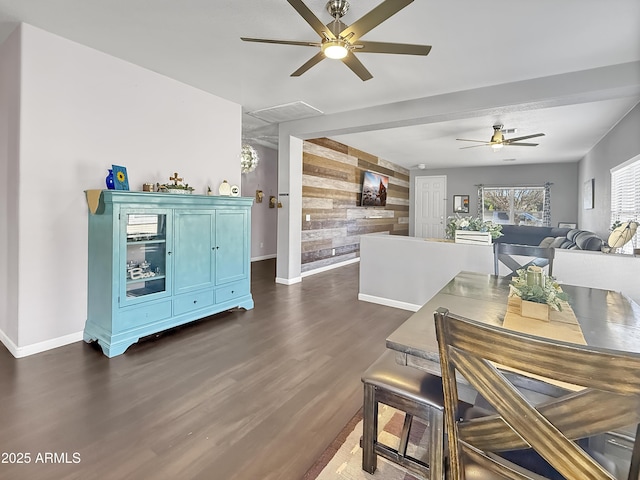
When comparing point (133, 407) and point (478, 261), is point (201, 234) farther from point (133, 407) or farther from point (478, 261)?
point (478, 261)

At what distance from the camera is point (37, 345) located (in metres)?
2.69

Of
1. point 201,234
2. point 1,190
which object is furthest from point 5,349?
point 201,234

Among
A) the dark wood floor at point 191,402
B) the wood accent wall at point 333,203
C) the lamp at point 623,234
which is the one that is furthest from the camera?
the wood accent wall at point 333,203

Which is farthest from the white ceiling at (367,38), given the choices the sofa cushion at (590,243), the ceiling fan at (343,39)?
the sofa cushion at (590,243)

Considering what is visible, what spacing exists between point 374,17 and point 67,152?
275 cm

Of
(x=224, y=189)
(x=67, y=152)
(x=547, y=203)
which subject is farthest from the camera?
(x=547, y=203)

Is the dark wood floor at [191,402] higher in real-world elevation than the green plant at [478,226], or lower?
lower

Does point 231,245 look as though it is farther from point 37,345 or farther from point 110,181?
point 37,345

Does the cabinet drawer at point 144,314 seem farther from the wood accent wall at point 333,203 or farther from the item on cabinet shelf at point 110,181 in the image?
the wood accent wall at point 333,203

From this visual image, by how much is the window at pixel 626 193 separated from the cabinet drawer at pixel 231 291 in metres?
4.69

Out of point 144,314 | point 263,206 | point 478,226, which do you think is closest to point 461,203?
point 263,206

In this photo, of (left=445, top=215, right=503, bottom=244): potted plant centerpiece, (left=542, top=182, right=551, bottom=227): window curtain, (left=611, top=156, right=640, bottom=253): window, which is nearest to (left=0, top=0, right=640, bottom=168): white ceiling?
(left=611, top=156, right=640, bottom=253): window

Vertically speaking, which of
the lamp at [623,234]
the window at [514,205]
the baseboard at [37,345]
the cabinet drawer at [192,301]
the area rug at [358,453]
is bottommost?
the area rug at [358,453]

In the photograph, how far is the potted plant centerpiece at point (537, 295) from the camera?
1.45 metres
